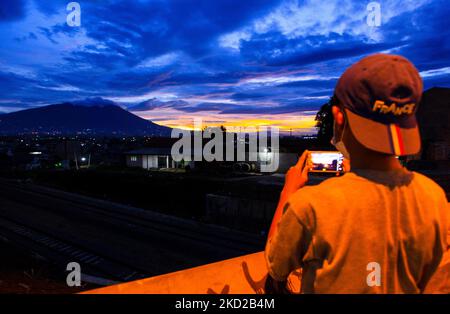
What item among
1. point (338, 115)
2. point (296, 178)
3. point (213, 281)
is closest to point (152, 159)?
point (213, 281)

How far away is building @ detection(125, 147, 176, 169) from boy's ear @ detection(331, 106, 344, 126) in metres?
54.2

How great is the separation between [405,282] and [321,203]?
1.79 feet

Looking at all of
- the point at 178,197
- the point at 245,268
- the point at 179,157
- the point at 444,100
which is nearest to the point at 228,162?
the point at 179,157

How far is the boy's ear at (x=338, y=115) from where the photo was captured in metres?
1.48

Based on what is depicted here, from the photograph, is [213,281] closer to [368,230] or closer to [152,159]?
[368,230]

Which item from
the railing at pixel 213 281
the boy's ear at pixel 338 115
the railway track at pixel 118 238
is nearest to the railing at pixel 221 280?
the railing at pixel 213 281

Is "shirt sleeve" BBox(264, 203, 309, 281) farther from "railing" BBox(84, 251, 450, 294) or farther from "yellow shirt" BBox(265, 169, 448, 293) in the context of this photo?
"railing" BBox(84, 251, 450, 294)

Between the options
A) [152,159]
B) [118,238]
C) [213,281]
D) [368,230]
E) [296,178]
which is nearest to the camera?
[368,230]

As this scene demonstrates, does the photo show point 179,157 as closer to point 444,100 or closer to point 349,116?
point 444,100

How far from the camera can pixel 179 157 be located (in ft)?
176

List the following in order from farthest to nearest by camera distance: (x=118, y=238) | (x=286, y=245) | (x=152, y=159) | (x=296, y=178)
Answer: (x=152, y=159) → (x=118, y=238) → (x=296, y=178) → (x=286, y=245)

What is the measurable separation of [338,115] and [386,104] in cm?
22

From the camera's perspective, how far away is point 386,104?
4.35ft

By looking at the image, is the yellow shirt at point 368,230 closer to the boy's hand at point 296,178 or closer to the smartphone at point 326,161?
the boy's hand at point 296,178
